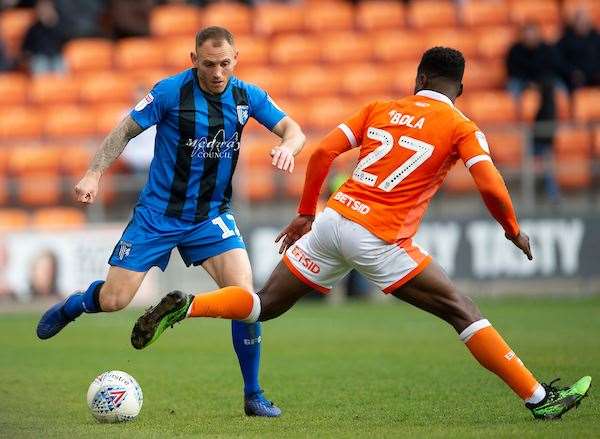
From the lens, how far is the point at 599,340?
12.4 m

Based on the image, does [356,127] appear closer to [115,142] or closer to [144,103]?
[144,103]

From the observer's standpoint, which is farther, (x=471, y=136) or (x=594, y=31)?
(x=594, y=31)

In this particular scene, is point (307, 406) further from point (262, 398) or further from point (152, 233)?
point (152, 233)

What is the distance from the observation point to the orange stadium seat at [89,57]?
22.9m

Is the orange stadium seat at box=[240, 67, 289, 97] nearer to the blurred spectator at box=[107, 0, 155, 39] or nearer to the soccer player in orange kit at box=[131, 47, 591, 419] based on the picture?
the blurred spectator at box=[107, 0, 155, 39]

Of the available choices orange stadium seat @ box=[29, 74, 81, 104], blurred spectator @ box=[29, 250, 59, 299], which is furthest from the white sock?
→ orange stadium seat @ box=[29, 74, 81, 104]

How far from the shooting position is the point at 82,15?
2512cm

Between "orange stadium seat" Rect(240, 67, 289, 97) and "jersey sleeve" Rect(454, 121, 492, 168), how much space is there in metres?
14.0

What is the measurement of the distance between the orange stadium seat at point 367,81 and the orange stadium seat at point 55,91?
4970mm

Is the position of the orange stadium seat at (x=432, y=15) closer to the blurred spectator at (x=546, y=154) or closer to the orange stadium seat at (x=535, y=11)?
the orange stadium seat at (x=535, y=11)

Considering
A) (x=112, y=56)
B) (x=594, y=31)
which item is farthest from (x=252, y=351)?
(x=112, y=56)

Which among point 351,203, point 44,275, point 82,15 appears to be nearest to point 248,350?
point 351,203

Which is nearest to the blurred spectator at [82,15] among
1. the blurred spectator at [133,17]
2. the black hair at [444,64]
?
the blurred spectator at [133,17]

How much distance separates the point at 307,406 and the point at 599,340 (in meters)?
5.05
